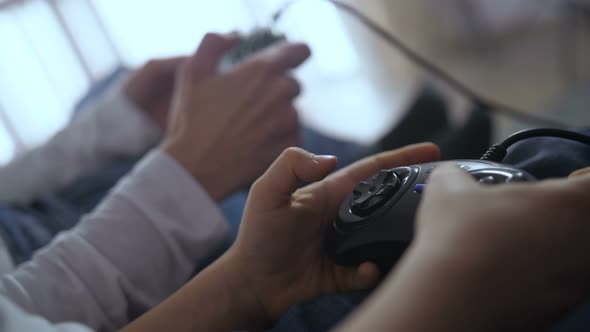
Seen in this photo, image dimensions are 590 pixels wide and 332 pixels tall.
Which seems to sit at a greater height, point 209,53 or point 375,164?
point 209,53

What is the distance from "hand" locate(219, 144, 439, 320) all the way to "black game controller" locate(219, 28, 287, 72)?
0.16 m

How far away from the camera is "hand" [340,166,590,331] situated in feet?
0.53

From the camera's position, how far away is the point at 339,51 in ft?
1.54

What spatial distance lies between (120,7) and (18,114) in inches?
17.3

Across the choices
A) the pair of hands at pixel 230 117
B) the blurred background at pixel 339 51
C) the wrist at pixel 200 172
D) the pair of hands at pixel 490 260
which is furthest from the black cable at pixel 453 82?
the pair of hands at pixel 490 260

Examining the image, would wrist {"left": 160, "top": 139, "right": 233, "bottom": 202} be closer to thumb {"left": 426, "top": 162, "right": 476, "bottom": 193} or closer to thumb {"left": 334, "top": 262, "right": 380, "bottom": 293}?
thumb {"left": 334, "top": 262, "right": 380, "bottom": 293}

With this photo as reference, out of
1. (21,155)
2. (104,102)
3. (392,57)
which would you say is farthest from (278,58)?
(21,155)

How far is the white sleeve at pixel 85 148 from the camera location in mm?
701

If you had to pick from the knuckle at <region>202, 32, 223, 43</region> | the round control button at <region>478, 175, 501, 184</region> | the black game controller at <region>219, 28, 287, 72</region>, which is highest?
the knuckle at <region>202, 32, 223, 43</region>

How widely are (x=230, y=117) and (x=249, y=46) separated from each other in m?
0.10

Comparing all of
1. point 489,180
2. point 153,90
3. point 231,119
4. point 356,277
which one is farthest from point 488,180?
point 153,90

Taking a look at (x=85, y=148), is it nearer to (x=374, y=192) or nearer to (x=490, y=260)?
(x=374, y=192)

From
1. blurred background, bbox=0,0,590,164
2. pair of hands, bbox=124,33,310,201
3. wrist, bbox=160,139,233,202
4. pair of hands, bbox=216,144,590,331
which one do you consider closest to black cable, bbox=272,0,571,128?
blurred background, bbox=0,0,590,164

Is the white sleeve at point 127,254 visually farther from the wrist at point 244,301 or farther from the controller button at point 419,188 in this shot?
the controller button at point 419,188
